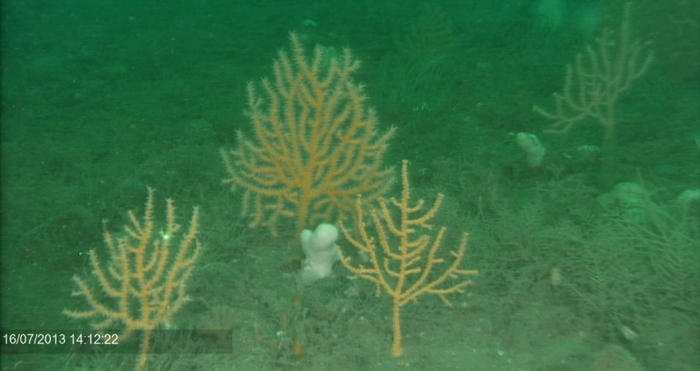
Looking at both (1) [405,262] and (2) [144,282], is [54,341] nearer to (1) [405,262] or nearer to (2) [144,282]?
(2) [144,282]

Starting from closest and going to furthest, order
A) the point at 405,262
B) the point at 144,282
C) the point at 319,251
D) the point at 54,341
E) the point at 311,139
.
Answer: the point at 144,282
the point at 54,341
the point at 405,262
the point at 319,251
the point at 311,139

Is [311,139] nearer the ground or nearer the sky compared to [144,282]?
nearer the sky

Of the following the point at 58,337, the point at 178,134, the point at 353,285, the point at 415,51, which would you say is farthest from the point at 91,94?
the point at 353,285

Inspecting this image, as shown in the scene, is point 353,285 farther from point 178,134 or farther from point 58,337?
point 178,134

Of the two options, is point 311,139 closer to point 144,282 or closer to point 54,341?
point 144,282

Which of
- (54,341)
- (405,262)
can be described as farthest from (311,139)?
(54,341)

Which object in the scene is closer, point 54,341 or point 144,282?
point 144,282

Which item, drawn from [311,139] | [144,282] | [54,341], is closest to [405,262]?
[311,139]

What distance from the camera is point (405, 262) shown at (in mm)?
3617

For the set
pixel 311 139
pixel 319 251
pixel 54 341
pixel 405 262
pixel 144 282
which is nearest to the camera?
pixel 144 282

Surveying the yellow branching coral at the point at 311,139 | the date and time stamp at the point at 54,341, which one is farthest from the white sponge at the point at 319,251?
the date and time stamp at the point at 54,341

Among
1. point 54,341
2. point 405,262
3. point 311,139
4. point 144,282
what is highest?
point 311,139

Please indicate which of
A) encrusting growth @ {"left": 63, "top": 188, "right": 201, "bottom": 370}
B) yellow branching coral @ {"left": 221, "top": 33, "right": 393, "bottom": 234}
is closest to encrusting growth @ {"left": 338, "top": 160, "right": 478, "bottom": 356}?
yellow branching coral @ {"left": 221, "top": 33, "right": 393, "bottom": 234}

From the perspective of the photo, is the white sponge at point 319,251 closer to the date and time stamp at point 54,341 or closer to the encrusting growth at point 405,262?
the encrusting growth at point 405,262
